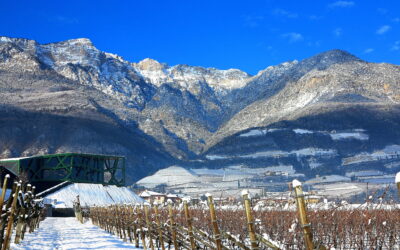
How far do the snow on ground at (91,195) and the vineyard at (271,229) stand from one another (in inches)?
961

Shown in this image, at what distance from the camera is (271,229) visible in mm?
19750

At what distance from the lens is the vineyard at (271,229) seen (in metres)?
8.87

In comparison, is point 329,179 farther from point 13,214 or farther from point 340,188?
point 13,214

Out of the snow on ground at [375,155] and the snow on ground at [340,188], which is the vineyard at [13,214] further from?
the snow on ground at [375,155]

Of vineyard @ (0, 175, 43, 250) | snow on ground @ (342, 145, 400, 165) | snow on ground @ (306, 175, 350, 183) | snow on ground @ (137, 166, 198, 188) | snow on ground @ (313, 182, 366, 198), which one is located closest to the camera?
vineyard @ (0, 175, 43, 250)

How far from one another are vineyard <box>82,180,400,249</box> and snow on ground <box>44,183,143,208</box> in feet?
80.1

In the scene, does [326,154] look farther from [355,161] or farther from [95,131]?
[95,131]

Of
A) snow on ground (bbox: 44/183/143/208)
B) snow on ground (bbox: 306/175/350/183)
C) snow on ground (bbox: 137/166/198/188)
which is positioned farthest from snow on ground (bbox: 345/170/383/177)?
snow on ground (bbox: 44/183/143/208)

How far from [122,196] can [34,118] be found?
136972mm

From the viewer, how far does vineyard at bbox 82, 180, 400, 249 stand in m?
8.87

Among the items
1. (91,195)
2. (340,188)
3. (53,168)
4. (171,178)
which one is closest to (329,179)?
(340,188)

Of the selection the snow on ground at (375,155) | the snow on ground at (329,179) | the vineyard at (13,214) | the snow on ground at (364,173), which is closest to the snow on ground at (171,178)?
the snow on ground at (329,179)

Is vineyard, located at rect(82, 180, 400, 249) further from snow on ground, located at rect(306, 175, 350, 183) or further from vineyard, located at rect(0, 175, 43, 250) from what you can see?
snow on ground, located at rect(306, 175, 350, 183)

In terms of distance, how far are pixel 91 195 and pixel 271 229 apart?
145ft
